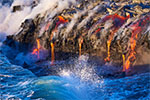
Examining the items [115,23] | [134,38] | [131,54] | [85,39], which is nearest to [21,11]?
[85,39]

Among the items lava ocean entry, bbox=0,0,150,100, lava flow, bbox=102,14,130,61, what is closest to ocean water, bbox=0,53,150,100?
lava ocean entry, bbox=0,0,150,100

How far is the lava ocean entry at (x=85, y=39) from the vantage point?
694cm

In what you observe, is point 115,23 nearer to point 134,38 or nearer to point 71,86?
point 134,38

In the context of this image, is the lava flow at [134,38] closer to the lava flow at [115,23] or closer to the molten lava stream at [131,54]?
the molten lava stream at [131,54]

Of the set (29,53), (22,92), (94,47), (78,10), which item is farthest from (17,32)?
(22,92)

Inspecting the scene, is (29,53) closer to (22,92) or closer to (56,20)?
(56,20)

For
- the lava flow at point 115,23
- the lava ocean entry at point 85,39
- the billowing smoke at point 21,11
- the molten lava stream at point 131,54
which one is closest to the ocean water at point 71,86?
the lava ocean entry at point 85,39

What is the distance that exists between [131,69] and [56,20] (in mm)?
3714

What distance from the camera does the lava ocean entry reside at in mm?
6938

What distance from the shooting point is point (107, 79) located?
6.80 metres

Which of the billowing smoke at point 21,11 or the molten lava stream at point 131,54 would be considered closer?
the molten lava stream at point 131,54

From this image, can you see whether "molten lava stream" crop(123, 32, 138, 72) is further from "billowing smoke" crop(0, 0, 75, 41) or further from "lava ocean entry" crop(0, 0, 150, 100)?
"billowing smoke" crop(0, 0, 75, 41)

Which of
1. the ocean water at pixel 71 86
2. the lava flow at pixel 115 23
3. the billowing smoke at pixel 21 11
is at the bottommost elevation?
the ocean water at pixel 71 86

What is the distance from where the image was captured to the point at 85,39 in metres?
7.65
